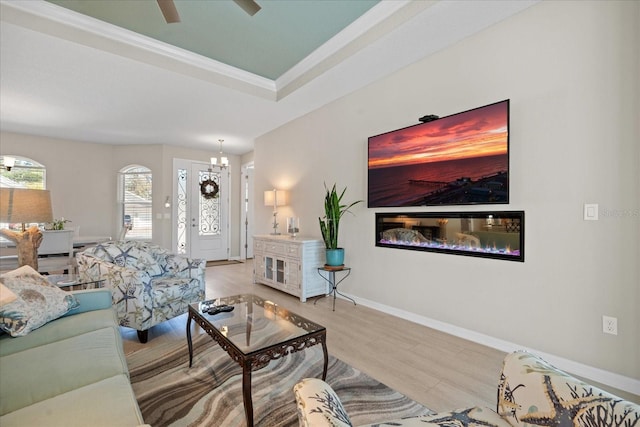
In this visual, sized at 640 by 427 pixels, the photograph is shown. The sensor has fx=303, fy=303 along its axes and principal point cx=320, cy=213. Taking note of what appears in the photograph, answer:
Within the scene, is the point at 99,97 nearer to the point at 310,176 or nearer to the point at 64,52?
the point at 64,52

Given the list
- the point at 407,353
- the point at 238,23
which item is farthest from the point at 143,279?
the point at 238,23

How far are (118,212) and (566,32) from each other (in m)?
7.63

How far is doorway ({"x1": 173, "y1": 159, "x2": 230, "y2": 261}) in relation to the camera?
6.73 meters

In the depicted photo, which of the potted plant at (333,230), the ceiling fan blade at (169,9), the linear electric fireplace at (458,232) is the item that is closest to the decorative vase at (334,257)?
the potted plant at (333,230)

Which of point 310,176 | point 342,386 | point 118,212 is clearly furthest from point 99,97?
point 342,386

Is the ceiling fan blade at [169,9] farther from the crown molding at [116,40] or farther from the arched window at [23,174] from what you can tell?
the arched window at [23,174]

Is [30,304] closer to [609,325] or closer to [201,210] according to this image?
[609,325]

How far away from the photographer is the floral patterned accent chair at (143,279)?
102 inches

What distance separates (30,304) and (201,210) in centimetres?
528

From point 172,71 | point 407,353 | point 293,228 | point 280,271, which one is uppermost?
point 172,71

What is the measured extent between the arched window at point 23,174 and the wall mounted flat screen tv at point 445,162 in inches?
249

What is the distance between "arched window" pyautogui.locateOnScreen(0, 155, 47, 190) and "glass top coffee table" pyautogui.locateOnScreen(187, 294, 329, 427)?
584cm

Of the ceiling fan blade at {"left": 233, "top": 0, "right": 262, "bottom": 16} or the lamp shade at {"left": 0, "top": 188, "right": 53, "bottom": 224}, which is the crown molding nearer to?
the lamp shade at {"left": 0, "top": 188, "right": 53, "bottom": 224}

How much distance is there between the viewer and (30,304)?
→ 1812mm
